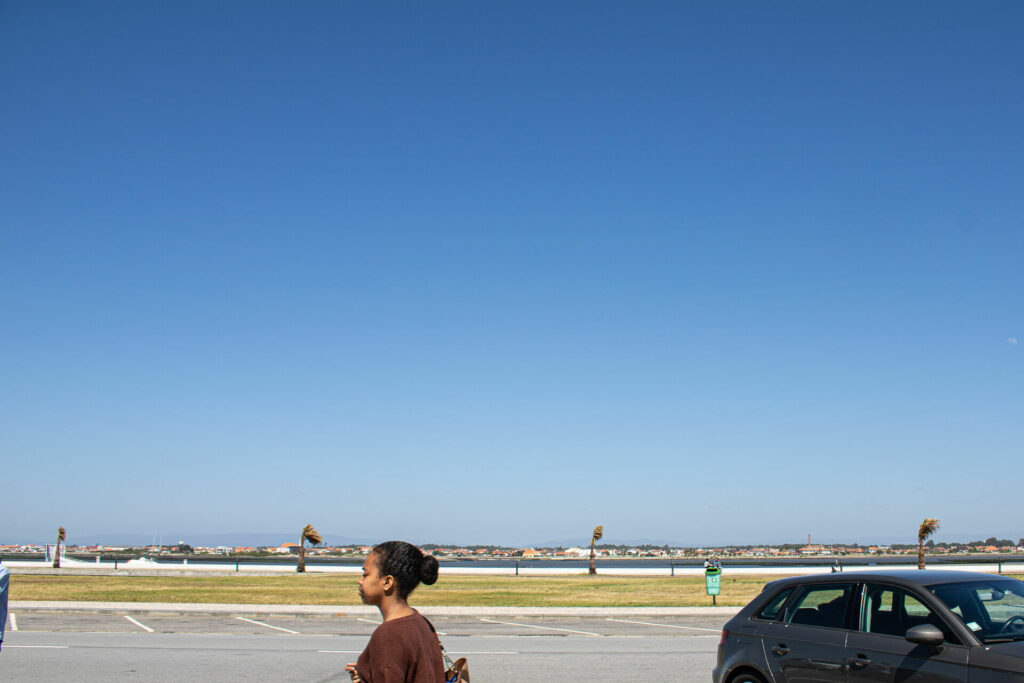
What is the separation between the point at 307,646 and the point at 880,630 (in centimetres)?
1116

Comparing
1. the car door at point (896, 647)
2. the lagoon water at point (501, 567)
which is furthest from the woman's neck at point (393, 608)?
the lagoon water at point (501, 567)

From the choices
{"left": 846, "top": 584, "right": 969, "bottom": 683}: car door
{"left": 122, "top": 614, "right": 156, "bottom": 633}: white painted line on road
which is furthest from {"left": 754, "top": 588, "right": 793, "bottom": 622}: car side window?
{"left": 122, "top": 614, "right": 156, "bottom": 633}: white painted line on road

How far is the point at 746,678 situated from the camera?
8.34 meters

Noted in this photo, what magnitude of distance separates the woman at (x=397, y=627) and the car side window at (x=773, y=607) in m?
5.20

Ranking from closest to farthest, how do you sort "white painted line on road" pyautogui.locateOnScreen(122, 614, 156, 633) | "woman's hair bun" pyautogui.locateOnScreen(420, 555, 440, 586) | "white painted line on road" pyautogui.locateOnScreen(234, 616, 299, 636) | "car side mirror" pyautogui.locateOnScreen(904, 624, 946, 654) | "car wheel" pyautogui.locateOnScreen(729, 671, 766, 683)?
1. "woman's hair bun" pyautogui.locateOnScreen(420, 555, 440, 586)
2. "car side mirror" pyautogui.locateOnScreen(904, 624, 946, 654)
3. "car wheel" pyautogui.locateOnScreen(729, 671, 766, 683)
4. "white painted line on road" pyautogui.locateOnScreen(234, 616, 299, 636)
5. "white painted line on road" pyautogui.locateOnScreen(122, 614, 156, 633)

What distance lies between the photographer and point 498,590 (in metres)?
35.4

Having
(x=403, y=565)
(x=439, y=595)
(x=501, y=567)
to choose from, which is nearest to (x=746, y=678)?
(x=403, y=565)

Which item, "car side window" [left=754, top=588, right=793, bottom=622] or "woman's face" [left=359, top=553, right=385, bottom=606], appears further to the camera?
"car side window" [left=754, top=588, right=793, bottom=622]

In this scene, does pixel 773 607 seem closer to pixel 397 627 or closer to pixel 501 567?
pixel 397 627

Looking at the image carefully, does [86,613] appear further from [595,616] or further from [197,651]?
[595,616]

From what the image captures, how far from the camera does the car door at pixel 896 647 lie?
21.9ft

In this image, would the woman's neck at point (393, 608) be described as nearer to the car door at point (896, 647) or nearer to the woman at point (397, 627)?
the woman at point (397, 627)

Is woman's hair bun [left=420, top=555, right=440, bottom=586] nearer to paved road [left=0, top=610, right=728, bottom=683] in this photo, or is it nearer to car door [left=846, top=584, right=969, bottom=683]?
car door [left=846, top=584, right=969, bottom=683]

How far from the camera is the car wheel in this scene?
8.20 meters
